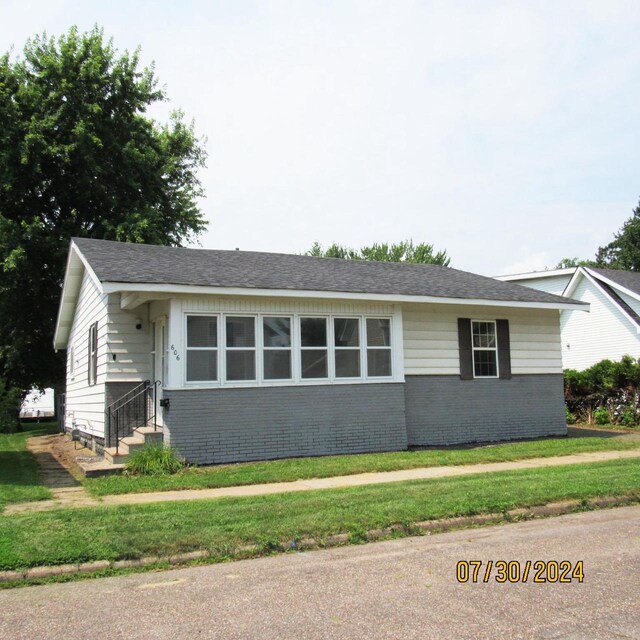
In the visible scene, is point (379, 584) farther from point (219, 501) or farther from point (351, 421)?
point (351, 421)

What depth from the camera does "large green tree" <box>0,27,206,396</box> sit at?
2467cm

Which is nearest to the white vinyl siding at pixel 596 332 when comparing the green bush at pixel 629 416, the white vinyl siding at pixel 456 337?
the green bush at pixel 629 416

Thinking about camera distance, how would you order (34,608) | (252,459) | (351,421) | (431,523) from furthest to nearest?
(351,421) < (252,459) < (431,523) < (34,608)

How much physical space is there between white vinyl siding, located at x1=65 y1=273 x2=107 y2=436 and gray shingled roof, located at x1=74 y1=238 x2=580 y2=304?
51.3 inches

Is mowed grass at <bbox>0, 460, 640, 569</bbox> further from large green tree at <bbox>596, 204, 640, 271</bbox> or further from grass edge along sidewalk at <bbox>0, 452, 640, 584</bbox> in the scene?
large green tree at <bbox>596, 204, 640, 271</bbox>

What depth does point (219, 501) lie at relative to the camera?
8.84 metres

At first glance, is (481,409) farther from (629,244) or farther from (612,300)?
(629,244)

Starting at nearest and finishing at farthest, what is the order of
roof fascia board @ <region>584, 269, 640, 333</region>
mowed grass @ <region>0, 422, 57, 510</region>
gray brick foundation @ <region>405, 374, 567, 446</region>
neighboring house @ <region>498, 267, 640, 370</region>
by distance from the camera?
mowed grass @ <region>0, 422, 57, 510</region> < gray brick foundation @ <region>405, 374, 567, 446</region> < roof fascia board @ <region>584, 269, 640, 333</region> < neighboring house @ <region>498, 267, 640, 370</region>

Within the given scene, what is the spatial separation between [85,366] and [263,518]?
431 inches

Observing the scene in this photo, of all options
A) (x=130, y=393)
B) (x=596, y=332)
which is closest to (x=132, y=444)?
(x=130, y=393)

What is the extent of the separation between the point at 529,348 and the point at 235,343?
297 inches

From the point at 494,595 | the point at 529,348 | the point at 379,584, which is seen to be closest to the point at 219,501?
Answer: the point at 379,584
